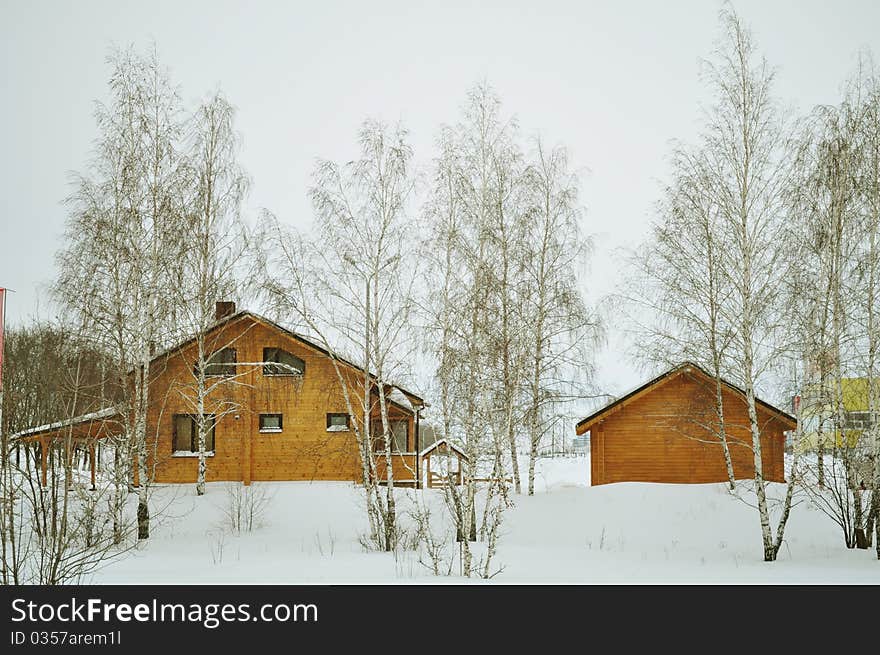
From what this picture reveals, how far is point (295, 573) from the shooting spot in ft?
→ 45.8

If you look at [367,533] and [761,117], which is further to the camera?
[367,533]

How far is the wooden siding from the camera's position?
2492 centimetres

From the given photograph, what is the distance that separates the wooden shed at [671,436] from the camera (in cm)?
2481

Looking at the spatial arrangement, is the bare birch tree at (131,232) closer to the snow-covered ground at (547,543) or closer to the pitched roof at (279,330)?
the pitched roof at (279,330)

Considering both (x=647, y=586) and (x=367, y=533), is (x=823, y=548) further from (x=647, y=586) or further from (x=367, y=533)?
(x=367, y=533)

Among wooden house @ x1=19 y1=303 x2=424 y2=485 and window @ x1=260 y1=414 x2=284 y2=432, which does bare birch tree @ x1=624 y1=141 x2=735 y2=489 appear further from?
window @ x1=260 y1=414 x2=284 y2=432

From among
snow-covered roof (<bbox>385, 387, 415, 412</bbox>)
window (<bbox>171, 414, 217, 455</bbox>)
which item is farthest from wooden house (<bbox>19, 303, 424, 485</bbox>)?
snow-covered roof (<bbox>385, 387, 415, 412</bbox>)

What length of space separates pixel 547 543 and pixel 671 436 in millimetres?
7511

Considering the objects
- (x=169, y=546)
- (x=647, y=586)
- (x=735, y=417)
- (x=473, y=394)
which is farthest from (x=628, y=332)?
(x=169, y=546)

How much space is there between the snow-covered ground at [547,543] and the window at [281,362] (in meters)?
3.48

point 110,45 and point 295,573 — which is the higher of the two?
point 110,45

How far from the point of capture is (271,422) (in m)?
26.8

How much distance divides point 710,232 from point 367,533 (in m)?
10.8

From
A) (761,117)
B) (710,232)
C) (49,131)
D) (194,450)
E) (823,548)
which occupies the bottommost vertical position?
(823,548)
